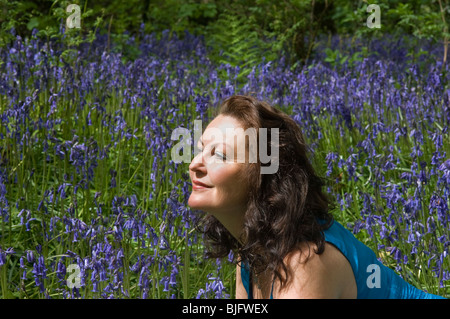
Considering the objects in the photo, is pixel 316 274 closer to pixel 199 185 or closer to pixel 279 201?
pixel 279 201

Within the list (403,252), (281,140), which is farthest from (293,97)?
(281,140)

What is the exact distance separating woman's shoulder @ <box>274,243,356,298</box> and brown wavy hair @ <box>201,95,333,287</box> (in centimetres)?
3

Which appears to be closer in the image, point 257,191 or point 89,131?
point 257,191

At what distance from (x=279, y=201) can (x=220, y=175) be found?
18 cm

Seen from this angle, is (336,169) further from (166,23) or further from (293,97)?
(166,23)

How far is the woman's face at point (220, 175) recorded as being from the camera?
180 centimetres

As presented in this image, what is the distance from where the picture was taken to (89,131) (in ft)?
13.1

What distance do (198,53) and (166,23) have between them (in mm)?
2762

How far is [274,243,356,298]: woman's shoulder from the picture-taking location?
5.38 feet

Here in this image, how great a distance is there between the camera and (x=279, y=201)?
6.07ft
